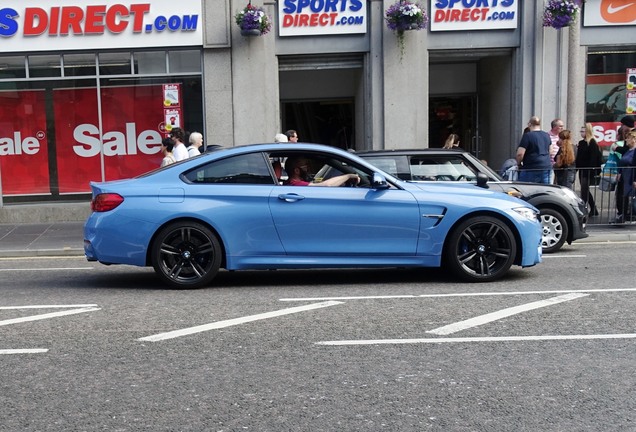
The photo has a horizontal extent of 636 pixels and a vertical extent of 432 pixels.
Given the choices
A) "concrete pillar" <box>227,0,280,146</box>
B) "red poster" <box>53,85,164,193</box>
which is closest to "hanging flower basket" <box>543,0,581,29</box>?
"concrete pillar" <box>227,0,280,146</box>

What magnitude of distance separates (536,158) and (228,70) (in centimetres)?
697

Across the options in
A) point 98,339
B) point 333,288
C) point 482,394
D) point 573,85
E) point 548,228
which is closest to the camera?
point 482,394

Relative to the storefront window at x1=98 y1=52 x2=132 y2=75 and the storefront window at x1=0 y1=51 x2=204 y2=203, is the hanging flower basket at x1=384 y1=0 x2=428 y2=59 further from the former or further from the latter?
the storefront window at x1=98 y1=52 x2=132 y2=75

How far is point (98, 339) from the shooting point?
6.39m

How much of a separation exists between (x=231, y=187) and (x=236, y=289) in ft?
3.64

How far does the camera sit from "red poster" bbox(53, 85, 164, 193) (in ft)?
56.5

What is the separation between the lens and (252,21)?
16.3m

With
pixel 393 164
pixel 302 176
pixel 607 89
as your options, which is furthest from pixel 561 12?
pixel 302 176

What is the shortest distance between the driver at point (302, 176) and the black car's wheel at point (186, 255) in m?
1.14

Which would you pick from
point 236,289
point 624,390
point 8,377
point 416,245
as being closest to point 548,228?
point 416,245

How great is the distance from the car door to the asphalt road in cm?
44

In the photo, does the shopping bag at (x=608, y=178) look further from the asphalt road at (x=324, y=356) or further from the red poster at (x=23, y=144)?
the red poster at (x=23, y=144)

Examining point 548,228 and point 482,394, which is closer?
point 482,394

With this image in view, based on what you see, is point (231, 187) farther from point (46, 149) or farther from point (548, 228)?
point (46, 149)
